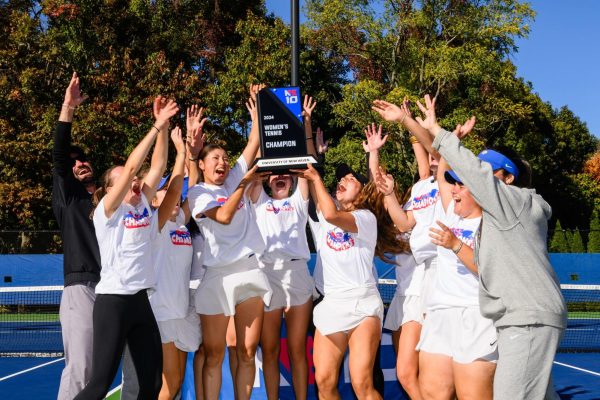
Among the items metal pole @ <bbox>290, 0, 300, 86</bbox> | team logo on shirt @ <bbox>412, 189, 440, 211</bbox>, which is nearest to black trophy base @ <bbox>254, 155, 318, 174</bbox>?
team logo on shirt @ <bbox>412, 189, 440, 211</bbox>

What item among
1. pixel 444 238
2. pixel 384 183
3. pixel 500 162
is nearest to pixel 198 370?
pixel 384 183

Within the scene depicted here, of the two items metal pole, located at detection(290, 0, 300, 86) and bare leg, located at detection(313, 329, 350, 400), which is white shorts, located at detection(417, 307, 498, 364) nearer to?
bare leg, located at detection(313, 329, 350, 400)

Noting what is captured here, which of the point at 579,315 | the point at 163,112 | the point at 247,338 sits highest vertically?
the point at 163,112

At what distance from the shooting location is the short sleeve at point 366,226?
622 cm

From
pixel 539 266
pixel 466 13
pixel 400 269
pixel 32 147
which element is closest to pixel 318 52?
pixel 466 13

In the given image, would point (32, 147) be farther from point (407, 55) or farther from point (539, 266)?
point (539, 266)

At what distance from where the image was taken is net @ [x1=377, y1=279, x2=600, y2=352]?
13.8 meters

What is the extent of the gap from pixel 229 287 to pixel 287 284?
0.71 meters

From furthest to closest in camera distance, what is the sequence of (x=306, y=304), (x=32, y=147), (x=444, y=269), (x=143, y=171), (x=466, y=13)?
(x=466, y=13), (x=32, y=147), (x=306, y=304), (x=143, y=171), (x=444, y=269)

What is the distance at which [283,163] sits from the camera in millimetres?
6121

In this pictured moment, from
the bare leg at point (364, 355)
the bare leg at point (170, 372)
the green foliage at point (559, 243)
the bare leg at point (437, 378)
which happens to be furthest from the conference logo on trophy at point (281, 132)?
the green foliage at point (559, 243)

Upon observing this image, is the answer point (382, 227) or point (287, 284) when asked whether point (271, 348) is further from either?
point (382, 227)

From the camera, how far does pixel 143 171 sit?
239 inches

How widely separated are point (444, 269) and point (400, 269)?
62.5 inches
